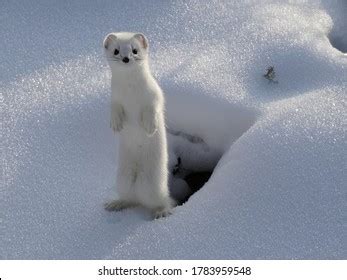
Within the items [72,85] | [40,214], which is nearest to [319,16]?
[72,85]

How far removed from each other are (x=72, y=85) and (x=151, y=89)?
84 cm

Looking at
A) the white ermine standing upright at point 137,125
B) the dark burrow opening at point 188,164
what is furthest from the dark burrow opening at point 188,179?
the white ermine standing upright at point 137,125

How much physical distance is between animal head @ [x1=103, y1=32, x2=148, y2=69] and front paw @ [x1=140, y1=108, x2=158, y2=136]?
200 mm

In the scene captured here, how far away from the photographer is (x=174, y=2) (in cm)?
351

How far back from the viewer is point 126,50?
2.09m

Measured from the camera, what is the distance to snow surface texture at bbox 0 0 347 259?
211 centimetres

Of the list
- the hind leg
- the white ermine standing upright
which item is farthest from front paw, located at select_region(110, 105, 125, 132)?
the hind leg

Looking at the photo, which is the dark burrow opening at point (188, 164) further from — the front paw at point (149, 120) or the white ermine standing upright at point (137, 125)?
the front paw at point (149, 120)

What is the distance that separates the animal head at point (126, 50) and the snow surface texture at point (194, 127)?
0.62 metres

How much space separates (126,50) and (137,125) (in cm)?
33

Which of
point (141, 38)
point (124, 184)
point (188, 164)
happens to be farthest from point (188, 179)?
point (141, 38)

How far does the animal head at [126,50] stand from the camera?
6.86 feet

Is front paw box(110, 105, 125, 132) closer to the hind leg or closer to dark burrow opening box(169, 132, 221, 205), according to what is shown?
the hind leg
